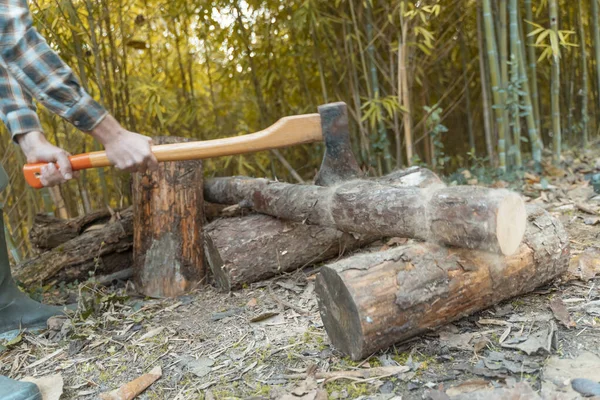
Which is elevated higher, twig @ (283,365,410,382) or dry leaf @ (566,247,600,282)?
dry leaf @ (566,247,600,282)

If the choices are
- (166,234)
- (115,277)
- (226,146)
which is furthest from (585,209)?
(115,277)

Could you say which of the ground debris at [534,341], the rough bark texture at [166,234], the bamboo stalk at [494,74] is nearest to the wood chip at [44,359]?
the rough bark texture at [166,234]

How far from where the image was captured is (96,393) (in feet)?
6.11

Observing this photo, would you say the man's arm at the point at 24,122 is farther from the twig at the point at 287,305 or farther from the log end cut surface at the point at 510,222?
the log end cut surface at the point at 510,222

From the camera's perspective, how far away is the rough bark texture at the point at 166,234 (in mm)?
2855

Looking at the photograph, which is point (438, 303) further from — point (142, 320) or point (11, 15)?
point (11, 15)

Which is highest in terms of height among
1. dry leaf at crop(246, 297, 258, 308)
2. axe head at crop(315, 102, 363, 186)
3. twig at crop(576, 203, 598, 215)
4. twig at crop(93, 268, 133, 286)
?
axe head at crop(315, 102, 363, 186)

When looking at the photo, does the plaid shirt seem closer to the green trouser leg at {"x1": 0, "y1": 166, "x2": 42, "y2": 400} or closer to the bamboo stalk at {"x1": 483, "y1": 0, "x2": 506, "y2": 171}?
the green trouser leg at {"x1": 0, "y1": 166, "x2": 42, "y2": 400}

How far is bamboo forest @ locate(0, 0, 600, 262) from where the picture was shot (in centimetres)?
370

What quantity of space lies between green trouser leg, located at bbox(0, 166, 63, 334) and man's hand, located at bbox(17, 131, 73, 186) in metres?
0.66

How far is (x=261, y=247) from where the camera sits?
2.71 meters

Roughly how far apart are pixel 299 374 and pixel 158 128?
3.20 meters

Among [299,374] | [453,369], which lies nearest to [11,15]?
[299,374]

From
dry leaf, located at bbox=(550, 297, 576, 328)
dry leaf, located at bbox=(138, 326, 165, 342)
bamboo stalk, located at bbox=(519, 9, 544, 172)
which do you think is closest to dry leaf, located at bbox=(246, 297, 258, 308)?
dry leaf, located at bbox=(138, 326, 165, 342)
